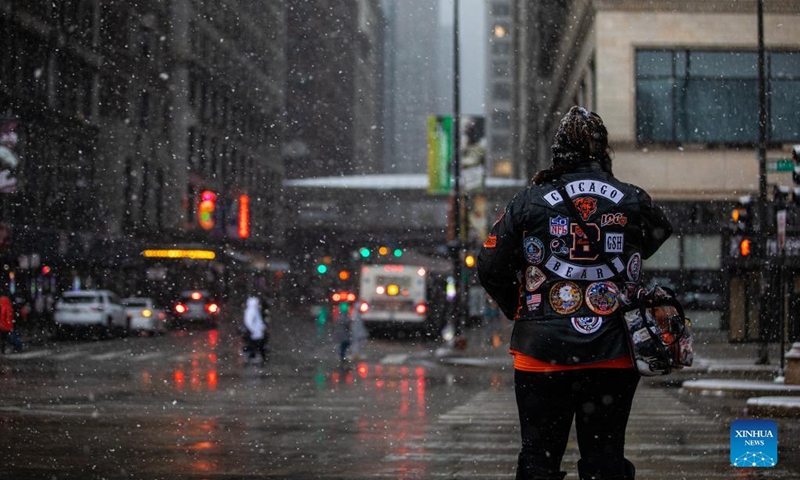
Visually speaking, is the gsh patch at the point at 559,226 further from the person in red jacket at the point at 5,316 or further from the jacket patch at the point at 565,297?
the person in red jacket at the point at 5,316

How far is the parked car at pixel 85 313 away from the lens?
3734 cm

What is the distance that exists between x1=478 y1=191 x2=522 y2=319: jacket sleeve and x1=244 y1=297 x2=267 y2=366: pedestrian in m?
20.9

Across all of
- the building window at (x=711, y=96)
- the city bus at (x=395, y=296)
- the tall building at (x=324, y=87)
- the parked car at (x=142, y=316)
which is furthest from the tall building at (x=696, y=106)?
the tall building at (x=324, y=87)

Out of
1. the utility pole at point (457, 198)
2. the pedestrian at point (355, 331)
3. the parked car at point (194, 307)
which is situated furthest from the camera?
the parked car at point (194, 307)

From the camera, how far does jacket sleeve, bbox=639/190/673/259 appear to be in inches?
165

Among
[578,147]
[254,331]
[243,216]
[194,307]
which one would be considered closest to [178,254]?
[194,307]

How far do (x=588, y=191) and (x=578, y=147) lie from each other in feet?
0.77

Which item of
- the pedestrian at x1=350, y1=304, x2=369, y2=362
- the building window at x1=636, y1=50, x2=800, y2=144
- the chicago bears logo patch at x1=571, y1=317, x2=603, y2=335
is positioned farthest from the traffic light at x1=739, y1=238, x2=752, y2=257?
the chicago bears logo patch at x1=571, y1=317, x2=603, y2=335

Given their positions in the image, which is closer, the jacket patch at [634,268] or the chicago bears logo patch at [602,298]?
the chicago bears logo patch at [602,298]

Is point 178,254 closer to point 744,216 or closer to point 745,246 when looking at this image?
point 745,246

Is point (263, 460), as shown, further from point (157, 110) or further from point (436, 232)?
point (436, 232)

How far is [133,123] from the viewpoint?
196ft

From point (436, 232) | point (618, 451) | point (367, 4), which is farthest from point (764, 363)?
point (367, 4)

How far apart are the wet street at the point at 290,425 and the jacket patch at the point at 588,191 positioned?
182 inches
